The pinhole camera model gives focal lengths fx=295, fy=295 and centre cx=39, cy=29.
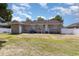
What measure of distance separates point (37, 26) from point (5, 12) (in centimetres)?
60

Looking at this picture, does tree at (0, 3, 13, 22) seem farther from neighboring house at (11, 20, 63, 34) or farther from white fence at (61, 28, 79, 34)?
white fence at (61, 28, 79, 34)

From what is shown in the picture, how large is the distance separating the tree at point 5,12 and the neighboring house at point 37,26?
12 centimetres

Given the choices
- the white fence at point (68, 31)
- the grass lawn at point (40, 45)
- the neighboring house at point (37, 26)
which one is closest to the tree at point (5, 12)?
the neighboring house at point (37, 26)

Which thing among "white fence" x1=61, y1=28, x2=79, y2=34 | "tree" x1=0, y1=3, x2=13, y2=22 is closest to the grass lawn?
"white fence" x1=61, y1=28, x2=79, y2=34

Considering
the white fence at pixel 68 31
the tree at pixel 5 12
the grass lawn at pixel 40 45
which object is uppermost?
the tree at pixel 5 12

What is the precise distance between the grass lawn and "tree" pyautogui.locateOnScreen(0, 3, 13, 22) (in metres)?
0.29

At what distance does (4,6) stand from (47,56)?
44.0 inches

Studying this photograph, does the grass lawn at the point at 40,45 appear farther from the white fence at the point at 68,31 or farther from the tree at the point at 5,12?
the tree at the point at 5,12

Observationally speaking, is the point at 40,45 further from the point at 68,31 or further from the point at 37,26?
the point at 68,31

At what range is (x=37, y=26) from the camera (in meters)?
5.06

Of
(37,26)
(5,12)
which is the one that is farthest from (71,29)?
(5,12)

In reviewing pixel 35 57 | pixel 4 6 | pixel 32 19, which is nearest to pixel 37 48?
pixel 35 57

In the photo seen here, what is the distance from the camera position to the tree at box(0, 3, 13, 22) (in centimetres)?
501

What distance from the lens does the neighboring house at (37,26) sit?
5031mm
